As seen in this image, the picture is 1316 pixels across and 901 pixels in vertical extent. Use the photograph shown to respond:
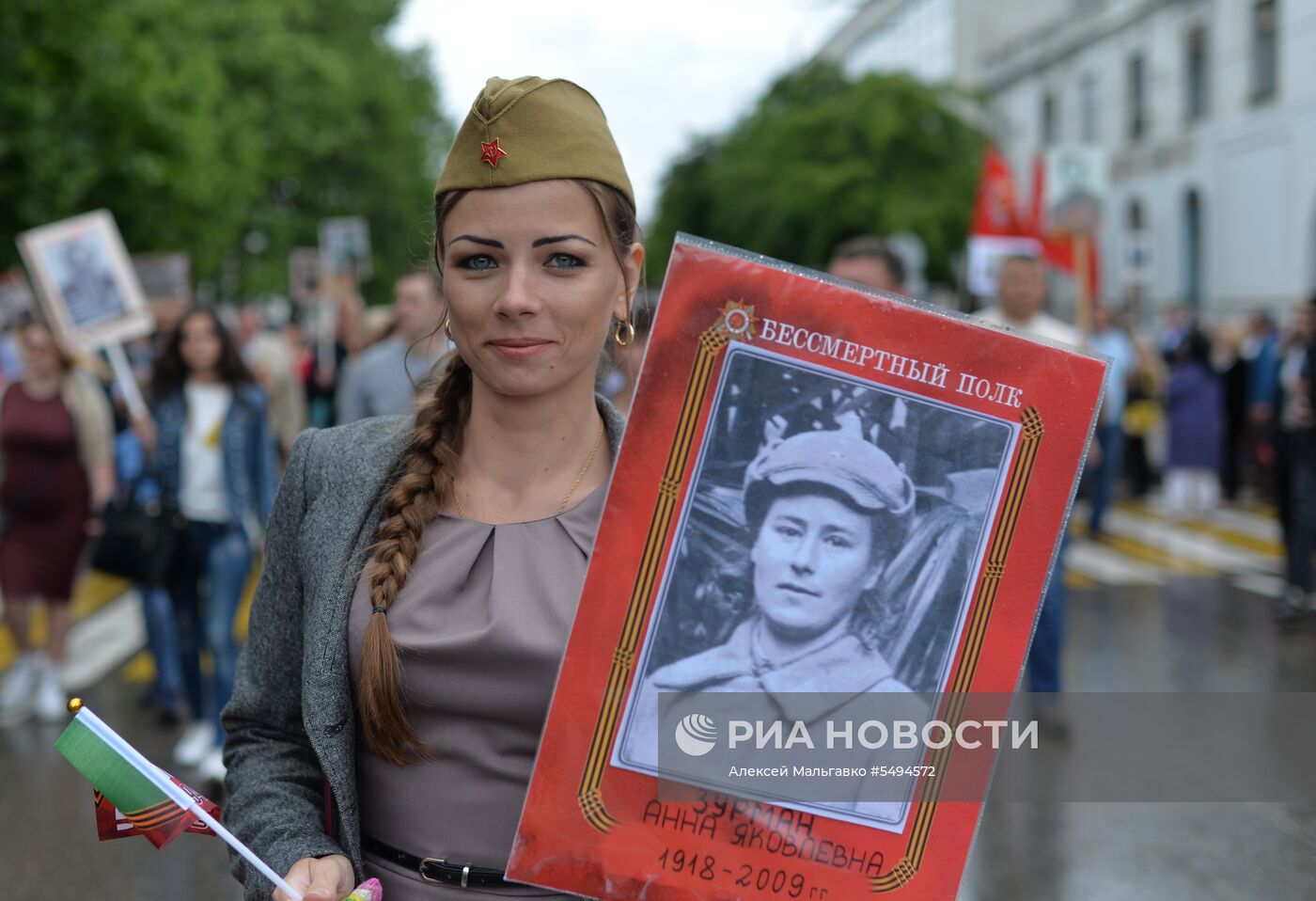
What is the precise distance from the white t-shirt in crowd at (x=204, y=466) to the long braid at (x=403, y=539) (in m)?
5.08

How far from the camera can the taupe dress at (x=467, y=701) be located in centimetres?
193

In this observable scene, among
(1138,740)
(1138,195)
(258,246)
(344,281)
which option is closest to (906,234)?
(1138,195)

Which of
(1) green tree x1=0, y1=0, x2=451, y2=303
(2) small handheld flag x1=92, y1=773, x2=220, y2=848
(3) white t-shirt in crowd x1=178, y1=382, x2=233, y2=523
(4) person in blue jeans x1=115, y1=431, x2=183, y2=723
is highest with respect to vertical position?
(1) green tree x1=0, y1=0, x2=451, y2=303

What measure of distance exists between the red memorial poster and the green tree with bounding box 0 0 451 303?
0.83 m

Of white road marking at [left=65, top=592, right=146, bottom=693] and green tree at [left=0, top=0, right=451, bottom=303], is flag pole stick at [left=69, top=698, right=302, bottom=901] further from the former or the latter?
white road marking at [left=65, top=592, right=146, bottom=693]

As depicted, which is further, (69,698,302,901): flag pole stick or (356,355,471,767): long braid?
(356,355,471,767): long braid

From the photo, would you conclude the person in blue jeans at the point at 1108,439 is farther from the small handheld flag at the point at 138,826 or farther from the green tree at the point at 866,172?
the green tree at the point at 866,172

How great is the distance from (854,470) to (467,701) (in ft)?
2.00

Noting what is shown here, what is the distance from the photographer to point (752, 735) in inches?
66.3

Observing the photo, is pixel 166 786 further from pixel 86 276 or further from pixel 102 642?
pixel 86 276

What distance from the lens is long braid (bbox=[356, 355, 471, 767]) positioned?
6.28 ft

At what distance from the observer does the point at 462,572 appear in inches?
79.3

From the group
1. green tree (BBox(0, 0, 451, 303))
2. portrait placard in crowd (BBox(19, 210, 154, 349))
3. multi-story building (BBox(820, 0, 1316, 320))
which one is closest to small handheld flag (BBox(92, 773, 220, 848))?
green tree (BBox(0, 0, 451, 303))

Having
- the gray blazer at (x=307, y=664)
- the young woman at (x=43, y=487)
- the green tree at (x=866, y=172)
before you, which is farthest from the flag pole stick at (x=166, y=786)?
the green tree at (x=866, y=172)
